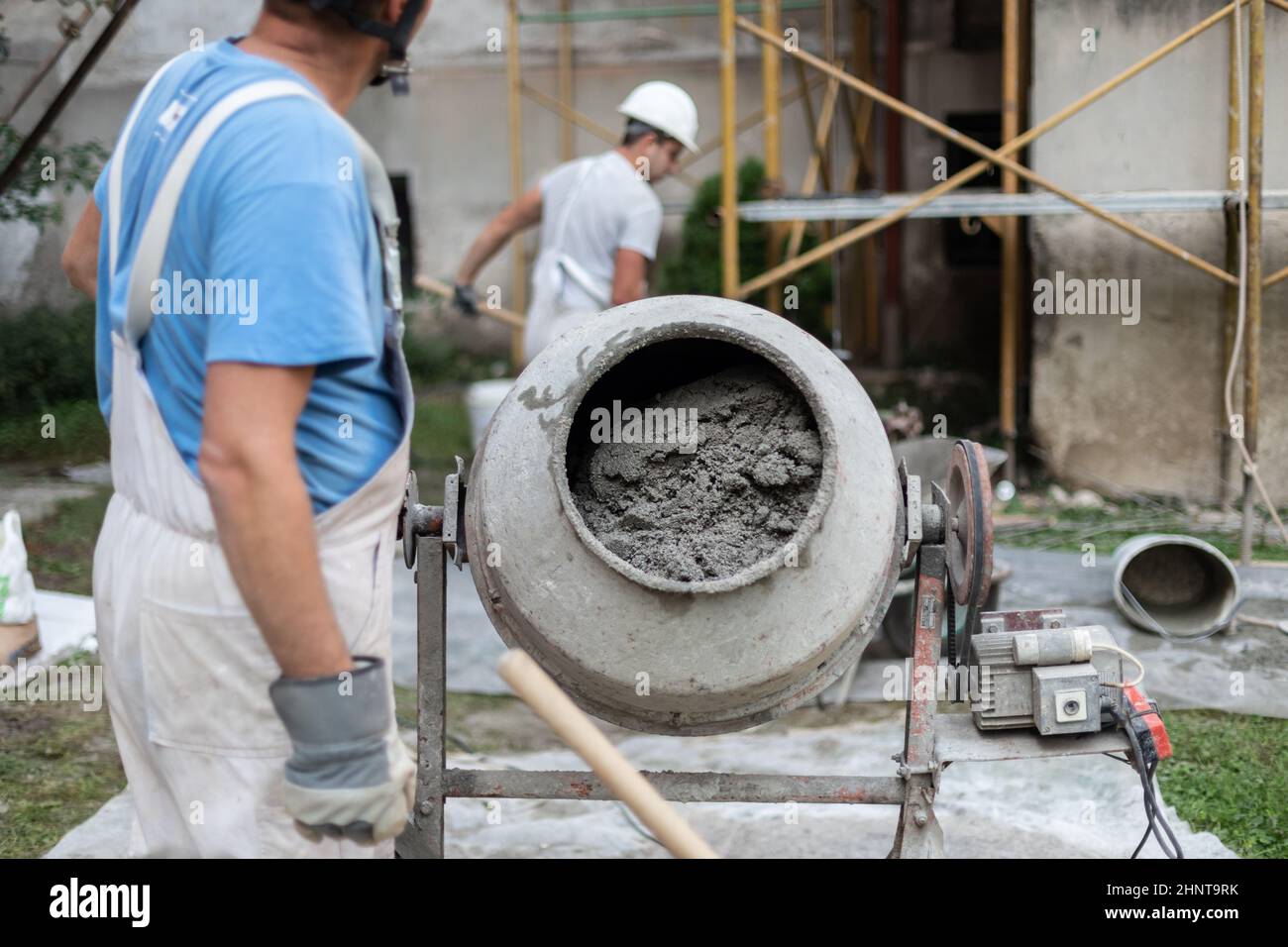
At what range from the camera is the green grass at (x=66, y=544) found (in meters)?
5.00

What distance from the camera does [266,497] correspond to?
146 centimetres

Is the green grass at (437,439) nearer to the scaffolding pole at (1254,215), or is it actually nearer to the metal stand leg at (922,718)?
the scaffolding pole at (1254,215)

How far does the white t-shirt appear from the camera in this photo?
14.4ft

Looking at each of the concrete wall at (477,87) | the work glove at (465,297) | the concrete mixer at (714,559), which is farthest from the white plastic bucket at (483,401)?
the concrete wall at (477,87)

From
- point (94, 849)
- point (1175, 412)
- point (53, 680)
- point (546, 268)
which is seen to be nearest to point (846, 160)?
point (1175, 412)

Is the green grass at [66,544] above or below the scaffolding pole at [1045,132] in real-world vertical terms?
below

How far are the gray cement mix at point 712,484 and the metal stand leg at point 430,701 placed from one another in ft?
1.21

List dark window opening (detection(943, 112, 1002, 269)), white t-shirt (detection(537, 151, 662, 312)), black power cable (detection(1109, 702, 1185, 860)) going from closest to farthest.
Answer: black power cable (detection(1109, 702, 1185, 860)), white t-shirt (detection(537, 151, 662, 312)), dark window opening (detection(943, 112, 1002, 269))

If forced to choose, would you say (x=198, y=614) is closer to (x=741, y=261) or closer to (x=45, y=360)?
(x=45, y=360)

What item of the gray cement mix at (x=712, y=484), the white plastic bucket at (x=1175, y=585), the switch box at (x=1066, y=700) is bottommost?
the white plastic bucket at (x=1175, y=585)

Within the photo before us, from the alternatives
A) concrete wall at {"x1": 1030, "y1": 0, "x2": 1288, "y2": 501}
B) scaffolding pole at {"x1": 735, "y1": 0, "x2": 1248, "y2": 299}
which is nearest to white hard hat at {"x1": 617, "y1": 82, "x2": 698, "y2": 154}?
scaffolding pole at {"x1": 735, "y1": 0, "x2": 1248, "y2": 299}

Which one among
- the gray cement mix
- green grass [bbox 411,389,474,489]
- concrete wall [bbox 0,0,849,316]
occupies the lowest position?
green grass [bbox 411,389,474,489]

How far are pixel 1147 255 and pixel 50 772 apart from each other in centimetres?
466

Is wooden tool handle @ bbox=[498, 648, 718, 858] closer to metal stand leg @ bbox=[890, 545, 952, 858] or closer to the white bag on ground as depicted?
metal stand leg @ bbox=[890, 545, 952, 858]
